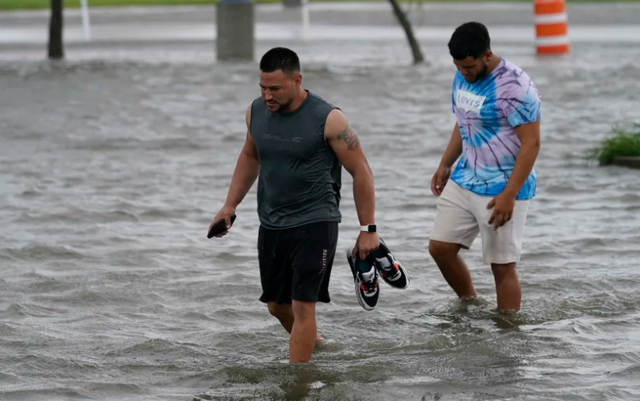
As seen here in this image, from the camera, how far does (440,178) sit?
26.4ft

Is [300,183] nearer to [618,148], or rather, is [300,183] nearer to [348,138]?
[348,138]

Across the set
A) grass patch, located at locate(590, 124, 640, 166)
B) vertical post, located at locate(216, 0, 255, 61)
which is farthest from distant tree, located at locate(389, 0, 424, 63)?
grass patch, located at locate(590, 124, 640, 166)

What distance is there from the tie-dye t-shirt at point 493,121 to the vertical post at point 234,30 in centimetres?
1854

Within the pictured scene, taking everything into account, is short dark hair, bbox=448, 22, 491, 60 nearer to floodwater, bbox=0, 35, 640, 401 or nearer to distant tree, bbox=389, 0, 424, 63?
floodwater, bbox=0, 35, 640, 401

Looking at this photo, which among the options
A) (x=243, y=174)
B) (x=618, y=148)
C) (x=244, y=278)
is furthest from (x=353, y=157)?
(x=618, y=148)

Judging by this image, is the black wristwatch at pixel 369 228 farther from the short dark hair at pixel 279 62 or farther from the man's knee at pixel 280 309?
the short dark hair at pixel 279 62

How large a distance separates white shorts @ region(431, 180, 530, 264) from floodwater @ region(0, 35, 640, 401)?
1.63ft

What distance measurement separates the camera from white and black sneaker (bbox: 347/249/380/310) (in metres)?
6.92

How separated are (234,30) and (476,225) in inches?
739

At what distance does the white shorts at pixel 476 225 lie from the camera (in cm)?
754

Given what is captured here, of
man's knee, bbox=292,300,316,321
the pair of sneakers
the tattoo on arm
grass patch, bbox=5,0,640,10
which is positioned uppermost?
the tattoo on arm

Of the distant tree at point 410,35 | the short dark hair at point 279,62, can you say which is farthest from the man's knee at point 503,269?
the distant tree at point 410,35

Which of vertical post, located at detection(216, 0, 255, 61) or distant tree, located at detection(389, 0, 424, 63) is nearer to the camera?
distant tree, located at detection(389, 0, 424, 63)

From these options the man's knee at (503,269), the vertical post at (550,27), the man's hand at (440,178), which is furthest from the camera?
the vertical post at (550,27)
